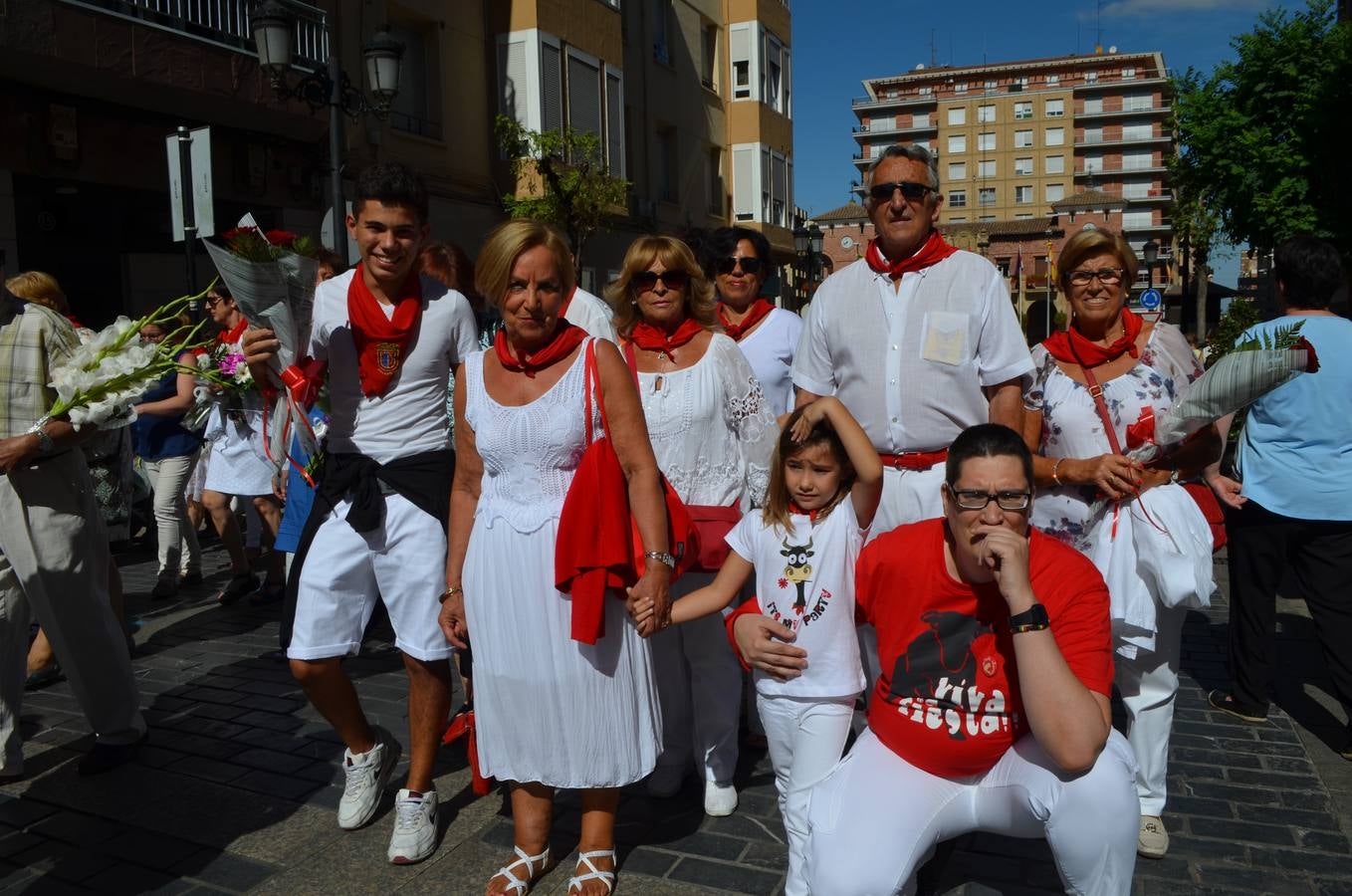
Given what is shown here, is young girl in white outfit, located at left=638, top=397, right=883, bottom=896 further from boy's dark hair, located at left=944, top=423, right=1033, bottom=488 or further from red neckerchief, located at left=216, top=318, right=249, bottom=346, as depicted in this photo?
red neckerchief, located at left=216, top=318, right=249, bottom=346

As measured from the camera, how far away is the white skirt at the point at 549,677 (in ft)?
10.9

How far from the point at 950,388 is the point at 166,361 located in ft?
8.17

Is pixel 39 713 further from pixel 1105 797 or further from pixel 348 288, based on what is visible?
pixel 1105 797

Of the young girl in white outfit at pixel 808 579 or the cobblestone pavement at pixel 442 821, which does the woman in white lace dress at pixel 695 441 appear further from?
the young girl in white outfit at pixel 808 579

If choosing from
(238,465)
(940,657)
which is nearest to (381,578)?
(940,657)

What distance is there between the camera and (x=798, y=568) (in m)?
3.34

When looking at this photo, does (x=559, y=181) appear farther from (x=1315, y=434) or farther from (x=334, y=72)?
(x=1315, y=434)

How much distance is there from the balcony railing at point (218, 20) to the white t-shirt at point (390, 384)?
8713mm

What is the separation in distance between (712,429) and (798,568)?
0.96 metres

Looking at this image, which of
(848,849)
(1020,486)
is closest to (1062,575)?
(1020,486)

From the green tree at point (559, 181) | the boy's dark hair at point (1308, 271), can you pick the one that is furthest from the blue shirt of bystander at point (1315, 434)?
the green tree at point (559, 181)

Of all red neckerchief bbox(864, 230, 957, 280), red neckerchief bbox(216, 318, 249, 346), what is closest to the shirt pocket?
red neckerchief bbox(864, 230, 957, 280)

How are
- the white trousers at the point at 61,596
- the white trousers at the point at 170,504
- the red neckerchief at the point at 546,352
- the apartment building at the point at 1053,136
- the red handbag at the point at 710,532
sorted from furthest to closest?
the apartment building at the point at 1053,136 → the white trousers at the point at 170,504 → the white trousers at the point at 61,596 → the red handbag at the point at 710,532 → the red neckerchief at the point at 546,352

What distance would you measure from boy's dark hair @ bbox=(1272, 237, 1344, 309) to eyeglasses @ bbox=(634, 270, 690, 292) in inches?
104
